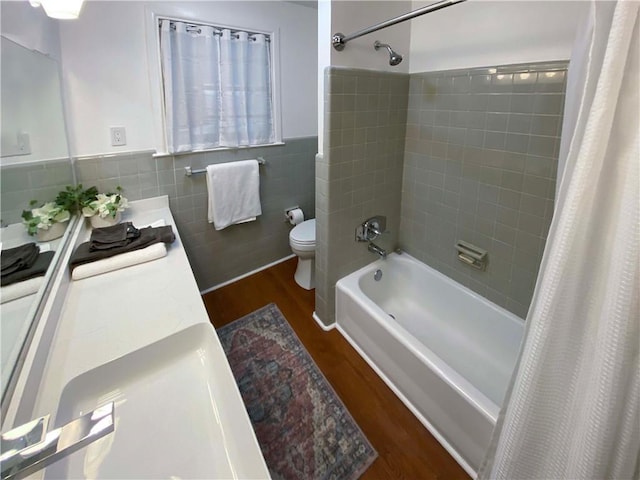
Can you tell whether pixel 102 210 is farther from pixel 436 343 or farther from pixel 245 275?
pixel 436 343

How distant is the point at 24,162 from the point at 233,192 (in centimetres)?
126

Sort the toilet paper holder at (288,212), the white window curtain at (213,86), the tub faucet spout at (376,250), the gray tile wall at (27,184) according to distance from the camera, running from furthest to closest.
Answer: the toilet paper holder at (288,212)
the tub faucet spout at (376,250)
the white window curtain at (213,86)
the gray tile wall at (27,184)

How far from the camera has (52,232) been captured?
1298 mm

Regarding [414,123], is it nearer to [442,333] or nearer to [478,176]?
[478,176]

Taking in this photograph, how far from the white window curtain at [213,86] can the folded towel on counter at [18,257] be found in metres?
1.13

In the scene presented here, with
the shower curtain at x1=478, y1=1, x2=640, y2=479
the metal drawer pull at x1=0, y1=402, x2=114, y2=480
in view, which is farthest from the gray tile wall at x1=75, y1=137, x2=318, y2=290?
the shower curtain at x1=478, y1=1, x2=640, y2=479

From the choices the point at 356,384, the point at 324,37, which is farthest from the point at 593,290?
the point at 324,37

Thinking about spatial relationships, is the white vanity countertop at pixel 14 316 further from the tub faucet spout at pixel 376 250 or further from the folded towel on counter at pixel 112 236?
the tub faucet spout at pixel 376 250

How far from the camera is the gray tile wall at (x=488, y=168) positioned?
1.43m

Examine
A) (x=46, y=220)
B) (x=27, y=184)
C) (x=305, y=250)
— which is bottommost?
(x=305, y=250)

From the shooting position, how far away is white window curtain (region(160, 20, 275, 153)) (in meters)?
1.89

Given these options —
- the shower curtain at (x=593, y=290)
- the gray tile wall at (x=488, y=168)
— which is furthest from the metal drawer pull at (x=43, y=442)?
the gray tile wall at (x=488, y=168)

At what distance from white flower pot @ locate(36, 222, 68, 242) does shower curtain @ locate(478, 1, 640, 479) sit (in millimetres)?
1618

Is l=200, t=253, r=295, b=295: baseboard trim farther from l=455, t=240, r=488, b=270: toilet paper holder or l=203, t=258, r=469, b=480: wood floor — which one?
l=455, t=240, r=488, b=270: toilet paper holder
